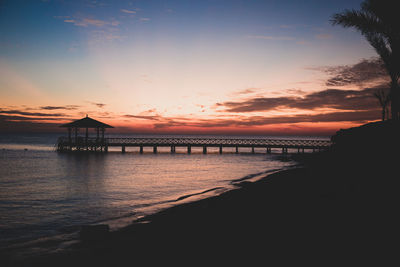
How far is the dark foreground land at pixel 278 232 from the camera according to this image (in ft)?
14.4

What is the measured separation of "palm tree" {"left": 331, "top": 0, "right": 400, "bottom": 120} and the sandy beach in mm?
→ 3170

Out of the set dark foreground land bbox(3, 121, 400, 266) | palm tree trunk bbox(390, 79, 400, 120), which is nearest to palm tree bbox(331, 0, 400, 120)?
palm tree trunk bbox(390, 79, 400, 120)

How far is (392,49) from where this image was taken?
24.3ft

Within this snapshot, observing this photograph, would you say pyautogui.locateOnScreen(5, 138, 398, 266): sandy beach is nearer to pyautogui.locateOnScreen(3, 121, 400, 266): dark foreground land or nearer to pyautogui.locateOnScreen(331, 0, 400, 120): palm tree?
pyautogui.locateOnScreen(3, 121, 400, 266): dark foreground land

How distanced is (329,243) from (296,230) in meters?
0.87

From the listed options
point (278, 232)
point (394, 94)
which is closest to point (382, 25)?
point (394, 94)

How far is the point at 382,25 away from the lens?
7348mm

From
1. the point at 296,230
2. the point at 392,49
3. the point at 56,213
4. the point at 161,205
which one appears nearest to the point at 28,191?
the point at 56,213

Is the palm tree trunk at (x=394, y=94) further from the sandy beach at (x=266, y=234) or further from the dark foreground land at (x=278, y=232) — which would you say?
the sandy beach at (x=266, y=234)

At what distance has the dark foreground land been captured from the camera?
4.39 meters

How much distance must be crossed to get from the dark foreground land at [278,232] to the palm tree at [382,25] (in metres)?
2.40

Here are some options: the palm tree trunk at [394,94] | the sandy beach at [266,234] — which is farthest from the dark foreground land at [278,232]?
the palm tree trunk at [394,94]

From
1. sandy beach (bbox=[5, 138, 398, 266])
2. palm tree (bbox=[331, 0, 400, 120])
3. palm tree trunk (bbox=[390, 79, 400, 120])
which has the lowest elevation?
sandy beach (bbox=[5, 138, 398, 266])

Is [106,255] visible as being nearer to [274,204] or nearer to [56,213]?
[274,204]
